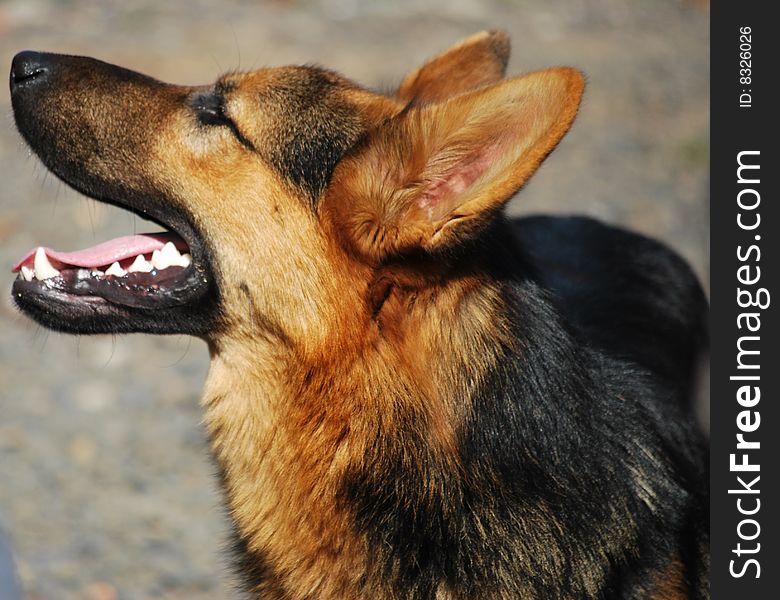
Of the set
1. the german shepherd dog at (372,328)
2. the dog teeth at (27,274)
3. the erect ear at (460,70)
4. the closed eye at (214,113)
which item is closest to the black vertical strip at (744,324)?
the german shepherd dog at (372,328)

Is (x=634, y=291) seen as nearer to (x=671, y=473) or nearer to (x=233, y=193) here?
(x=671, y=473)

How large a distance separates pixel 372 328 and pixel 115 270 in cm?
117

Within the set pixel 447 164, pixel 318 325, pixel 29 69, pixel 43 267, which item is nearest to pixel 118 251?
pixel 43 267

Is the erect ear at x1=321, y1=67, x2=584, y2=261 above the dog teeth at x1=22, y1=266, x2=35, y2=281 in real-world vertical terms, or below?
above

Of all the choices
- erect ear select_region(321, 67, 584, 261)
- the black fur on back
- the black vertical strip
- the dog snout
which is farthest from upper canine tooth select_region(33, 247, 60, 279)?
the black vertical strip

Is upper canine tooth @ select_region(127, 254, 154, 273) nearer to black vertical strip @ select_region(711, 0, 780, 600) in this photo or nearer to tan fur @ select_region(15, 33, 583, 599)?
tan fur @ select_region(15, 33, 583, 599)

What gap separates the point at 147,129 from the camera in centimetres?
405

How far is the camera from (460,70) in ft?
14.9

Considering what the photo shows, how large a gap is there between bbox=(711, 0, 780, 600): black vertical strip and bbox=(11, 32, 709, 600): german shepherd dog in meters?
0.15

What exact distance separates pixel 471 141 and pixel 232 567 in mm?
2049

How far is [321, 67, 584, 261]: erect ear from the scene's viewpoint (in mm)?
3016

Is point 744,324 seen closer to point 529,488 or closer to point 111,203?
point 529,488

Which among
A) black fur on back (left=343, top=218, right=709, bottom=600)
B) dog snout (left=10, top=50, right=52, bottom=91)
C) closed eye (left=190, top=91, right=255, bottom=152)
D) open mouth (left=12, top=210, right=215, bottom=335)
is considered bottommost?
black fur on back (left=343, top=218, right=709, bottom=600)

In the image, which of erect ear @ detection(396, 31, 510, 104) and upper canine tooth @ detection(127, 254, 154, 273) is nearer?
upper canine tooth @ detection(127, 254, 154, 273)
